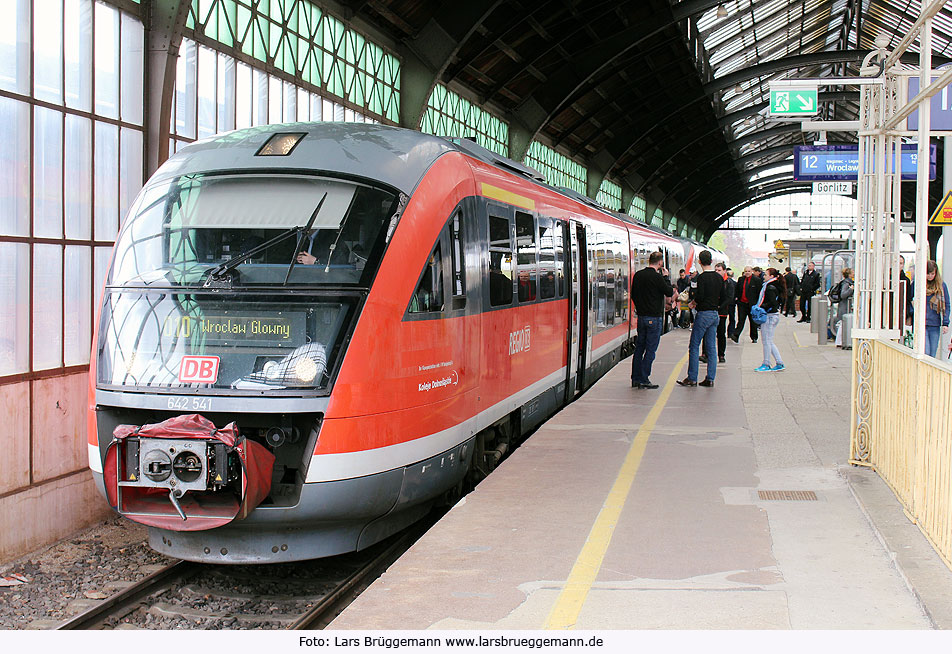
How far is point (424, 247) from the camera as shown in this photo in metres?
6.61

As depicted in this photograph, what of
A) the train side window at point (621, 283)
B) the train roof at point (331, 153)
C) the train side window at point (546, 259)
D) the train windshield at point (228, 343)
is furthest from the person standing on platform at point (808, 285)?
the train windshield at point (228, 343)

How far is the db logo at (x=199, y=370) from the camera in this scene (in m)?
5.96

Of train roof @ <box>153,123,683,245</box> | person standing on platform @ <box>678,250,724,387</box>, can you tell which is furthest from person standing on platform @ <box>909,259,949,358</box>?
train roof @ <box>153,123,683,245</box>

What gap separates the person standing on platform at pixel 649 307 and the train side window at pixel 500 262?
434 cm

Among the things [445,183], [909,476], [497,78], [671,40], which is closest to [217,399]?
[445,183]

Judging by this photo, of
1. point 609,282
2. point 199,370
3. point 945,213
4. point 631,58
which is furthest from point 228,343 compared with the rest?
point 631,58

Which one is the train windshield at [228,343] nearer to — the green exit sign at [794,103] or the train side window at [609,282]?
the green exit sign at [794,103]

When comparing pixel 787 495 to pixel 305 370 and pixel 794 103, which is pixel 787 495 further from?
pixel 794 103

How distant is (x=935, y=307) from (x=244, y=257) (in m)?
9.25

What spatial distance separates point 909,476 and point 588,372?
7845 millimetres

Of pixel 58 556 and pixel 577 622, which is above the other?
pixel 577 622

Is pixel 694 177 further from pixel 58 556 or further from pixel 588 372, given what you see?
pixel 58 556

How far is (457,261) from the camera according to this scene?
7207 mm

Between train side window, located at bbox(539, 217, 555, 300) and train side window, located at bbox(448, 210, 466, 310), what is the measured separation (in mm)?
2895
